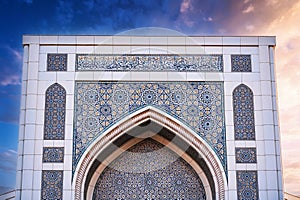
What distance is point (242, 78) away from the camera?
360 inches

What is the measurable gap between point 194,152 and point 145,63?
6.03 feet

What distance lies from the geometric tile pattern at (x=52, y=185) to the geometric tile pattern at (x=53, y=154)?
0.67 feet

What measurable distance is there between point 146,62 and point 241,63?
68.5 inches

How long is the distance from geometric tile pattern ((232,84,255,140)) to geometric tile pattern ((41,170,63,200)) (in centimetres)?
315

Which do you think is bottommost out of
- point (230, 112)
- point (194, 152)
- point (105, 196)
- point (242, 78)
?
point (105, 196)

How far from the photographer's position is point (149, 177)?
9.34 metres

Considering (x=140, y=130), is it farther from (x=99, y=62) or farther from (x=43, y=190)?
(x=43, y=190)

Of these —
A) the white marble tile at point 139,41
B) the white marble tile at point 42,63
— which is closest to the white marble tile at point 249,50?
the white marble tile at point 139,41

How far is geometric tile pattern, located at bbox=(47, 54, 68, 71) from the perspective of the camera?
29.9ft

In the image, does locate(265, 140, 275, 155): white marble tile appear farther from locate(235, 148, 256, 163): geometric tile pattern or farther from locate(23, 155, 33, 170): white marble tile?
locate(23, 155, 33, 170): white marble tile

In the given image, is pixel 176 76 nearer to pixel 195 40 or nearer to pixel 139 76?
pixel 139 76

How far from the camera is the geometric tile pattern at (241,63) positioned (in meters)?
9.22

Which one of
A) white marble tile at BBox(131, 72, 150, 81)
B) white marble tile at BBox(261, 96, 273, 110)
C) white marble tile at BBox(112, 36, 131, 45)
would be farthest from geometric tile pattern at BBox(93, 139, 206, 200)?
white marble tile at BBox(112, 36, 131, 45)

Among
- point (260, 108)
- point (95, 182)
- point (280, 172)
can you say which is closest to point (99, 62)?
point (95, 182)
